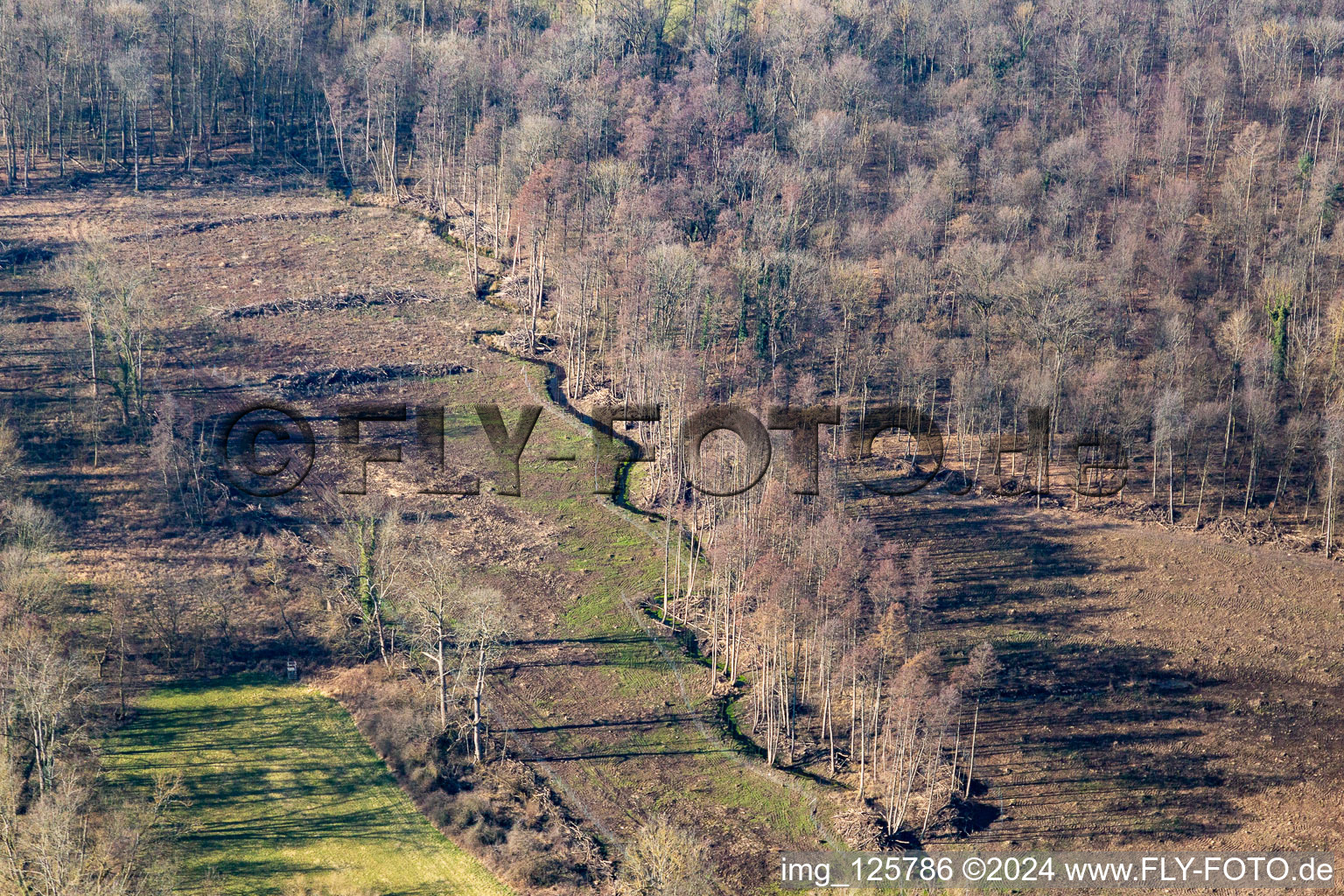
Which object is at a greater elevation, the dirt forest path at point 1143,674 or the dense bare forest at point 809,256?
the dense bare forest at point 809,256

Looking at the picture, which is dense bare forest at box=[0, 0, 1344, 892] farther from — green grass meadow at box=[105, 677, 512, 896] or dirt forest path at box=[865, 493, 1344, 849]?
green grass meadow at box=[105, 677, 512, 896]

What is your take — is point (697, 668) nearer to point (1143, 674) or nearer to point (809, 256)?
point (1143, 674)

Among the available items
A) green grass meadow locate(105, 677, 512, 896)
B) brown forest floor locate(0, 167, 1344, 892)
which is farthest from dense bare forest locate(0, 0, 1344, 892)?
green grass meadow locate(105, 677, 512, 896)

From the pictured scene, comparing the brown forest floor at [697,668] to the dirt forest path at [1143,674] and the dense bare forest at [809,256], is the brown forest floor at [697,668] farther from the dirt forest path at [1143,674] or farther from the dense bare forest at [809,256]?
the dense bare forest at [809,256]

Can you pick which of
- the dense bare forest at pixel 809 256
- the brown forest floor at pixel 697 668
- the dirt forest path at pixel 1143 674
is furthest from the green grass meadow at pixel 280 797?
the dirt forest path at pixel 1143 674

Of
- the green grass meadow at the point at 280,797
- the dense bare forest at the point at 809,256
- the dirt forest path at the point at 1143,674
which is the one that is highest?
the dense bare forest at the point at 809,256

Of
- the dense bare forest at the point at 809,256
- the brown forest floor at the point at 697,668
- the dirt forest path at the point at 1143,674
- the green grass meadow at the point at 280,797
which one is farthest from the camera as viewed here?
the dense bare forest at the point at 809,256
